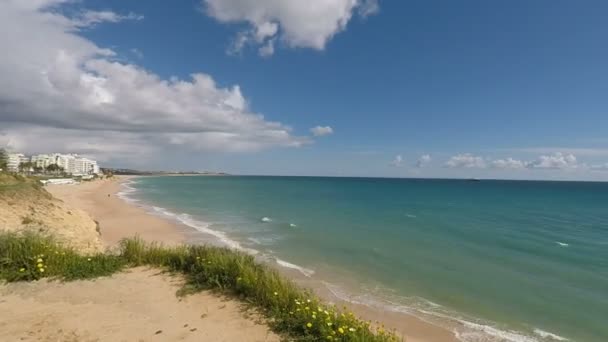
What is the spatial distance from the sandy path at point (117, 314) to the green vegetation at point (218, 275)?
292 mm

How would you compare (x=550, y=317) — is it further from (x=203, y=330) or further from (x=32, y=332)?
(x=32, y=332)

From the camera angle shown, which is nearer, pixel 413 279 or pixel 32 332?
pixel 32 332

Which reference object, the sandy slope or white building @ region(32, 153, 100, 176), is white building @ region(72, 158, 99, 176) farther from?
the sandy slope

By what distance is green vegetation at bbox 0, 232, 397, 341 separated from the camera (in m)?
4.87

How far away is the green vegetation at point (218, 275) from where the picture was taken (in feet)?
16.0

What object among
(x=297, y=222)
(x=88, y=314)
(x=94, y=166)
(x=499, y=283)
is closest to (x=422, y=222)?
(x=297, y=222)

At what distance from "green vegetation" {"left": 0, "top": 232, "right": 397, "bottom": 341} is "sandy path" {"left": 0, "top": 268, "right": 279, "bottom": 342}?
11.5 inches

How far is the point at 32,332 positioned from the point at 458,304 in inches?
422

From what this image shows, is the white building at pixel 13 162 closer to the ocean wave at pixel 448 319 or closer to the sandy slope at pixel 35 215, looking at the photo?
the sandy slope at pixel 35 215

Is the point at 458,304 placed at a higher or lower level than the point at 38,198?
lower

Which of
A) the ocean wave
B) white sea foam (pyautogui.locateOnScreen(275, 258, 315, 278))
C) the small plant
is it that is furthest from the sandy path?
the small plant

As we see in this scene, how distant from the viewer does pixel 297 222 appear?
2661cm

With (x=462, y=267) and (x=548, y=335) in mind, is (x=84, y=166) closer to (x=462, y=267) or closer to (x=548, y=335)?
(x=462, y=267)

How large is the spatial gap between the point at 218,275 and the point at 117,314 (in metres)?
1.82
